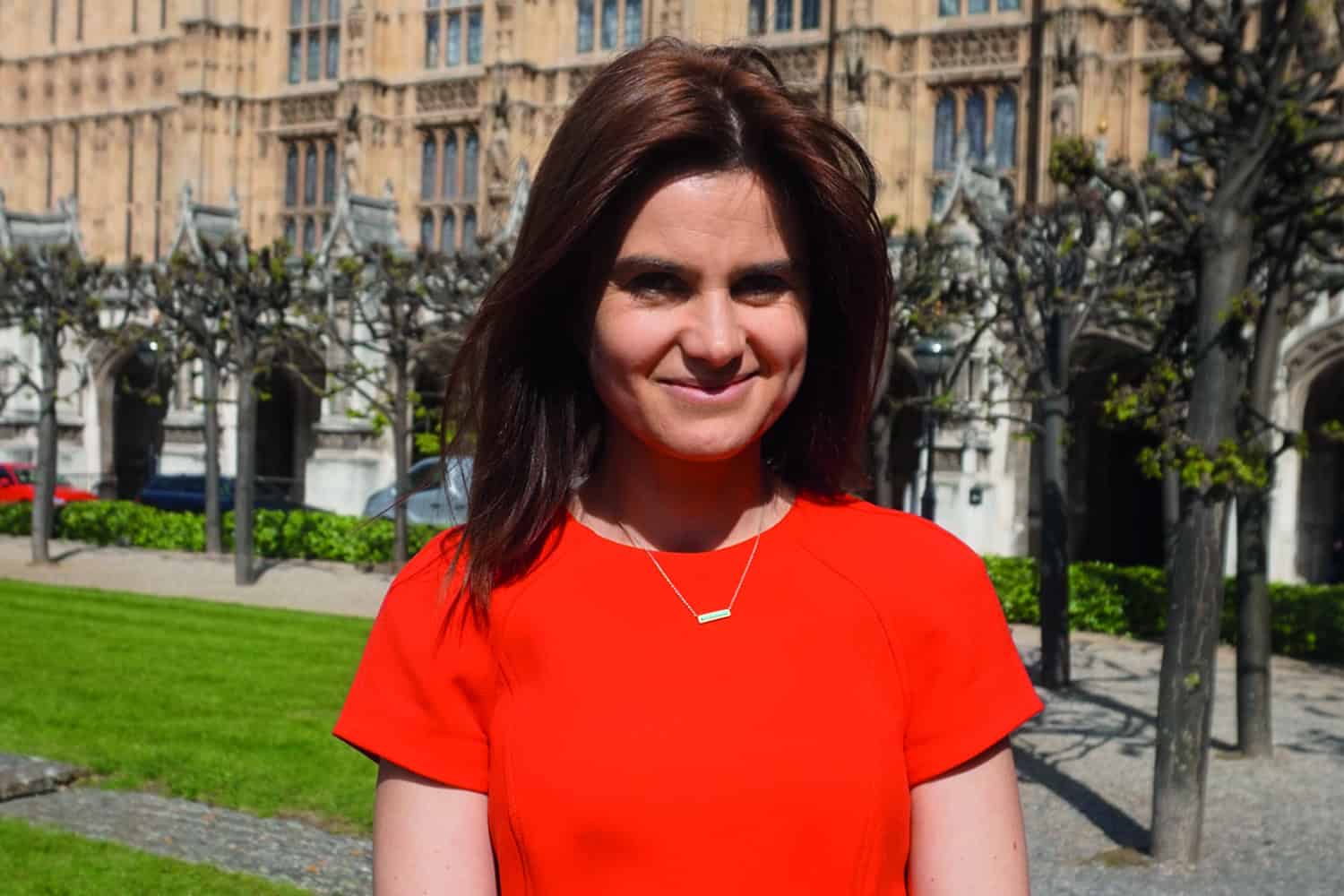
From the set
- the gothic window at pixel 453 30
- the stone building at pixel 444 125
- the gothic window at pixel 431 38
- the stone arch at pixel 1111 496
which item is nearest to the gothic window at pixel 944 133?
the stone building at pixel 444 125

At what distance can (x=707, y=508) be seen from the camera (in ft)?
6.00

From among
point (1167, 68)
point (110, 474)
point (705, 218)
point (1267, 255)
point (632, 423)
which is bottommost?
point (110, 474)

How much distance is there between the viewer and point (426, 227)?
111ft

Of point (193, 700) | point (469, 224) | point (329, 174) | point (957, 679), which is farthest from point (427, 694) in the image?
point (329, 174)

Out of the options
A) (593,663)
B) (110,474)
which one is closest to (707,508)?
(593,663)

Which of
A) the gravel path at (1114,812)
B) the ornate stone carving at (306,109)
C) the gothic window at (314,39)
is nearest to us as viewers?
the gravel path at (1114,812)

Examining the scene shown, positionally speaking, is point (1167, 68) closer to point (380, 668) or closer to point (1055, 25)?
point (380, 668)

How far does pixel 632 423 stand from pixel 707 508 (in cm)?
14

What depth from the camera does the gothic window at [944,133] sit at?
2877 cm

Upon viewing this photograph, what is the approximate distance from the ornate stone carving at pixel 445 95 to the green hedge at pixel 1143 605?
18081 millimetres

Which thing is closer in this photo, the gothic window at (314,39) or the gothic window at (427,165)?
the gothic window at (427,165)

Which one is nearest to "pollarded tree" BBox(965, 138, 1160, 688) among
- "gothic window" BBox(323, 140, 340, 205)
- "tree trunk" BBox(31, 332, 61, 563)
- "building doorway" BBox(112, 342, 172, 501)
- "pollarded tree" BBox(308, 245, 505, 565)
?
"pollarded tree" BBox(308, 245, 505, 565)

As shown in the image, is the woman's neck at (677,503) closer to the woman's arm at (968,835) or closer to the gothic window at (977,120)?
→ the woman's arm at (968,835)

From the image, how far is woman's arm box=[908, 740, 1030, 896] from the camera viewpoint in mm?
1688
